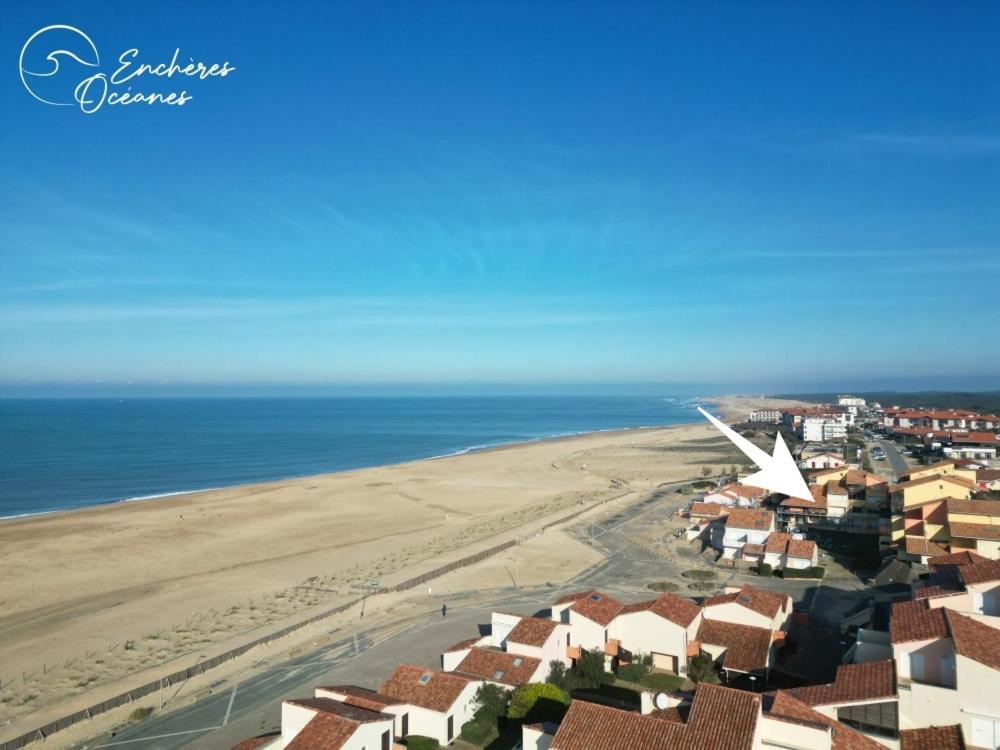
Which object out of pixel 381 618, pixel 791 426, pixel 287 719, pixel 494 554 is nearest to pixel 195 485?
pixel 494 554

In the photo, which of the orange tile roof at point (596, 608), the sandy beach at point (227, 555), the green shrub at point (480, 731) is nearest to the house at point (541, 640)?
the orange tile roof at point (596, 608)

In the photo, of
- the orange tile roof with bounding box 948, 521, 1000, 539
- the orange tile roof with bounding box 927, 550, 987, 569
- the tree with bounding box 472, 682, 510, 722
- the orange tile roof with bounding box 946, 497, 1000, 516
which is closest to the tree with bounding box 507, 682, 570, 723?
the tree with bounding box 472, 682, 510, 722

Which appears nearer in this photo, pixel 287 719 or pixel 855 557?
pixel 287 719

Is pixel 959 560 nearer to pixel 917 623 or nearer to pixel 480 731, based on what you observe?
pixel 917 623

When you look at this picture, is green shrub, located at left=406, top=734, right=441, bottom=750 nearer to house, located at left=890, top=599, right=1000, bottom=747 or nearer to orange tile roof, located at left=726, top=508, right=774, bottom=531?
house, located at left=890, top=599, right=1000, bottom=747

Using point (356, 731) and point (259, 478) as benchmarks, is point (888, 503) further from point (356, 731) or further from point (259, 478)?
point (259, 478)

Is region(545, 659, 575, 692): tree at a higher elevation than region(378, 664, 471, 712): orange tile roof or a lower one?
lower

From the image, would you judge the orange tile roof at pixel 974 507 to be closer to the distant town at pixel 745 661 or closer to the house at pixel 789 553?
the distant town at pixel 745 661
